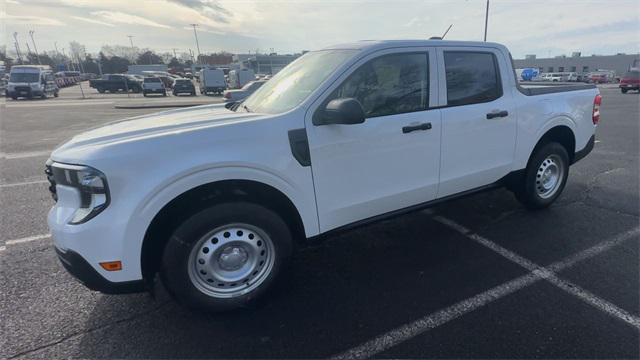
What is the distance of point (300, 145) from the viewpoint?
2.63m

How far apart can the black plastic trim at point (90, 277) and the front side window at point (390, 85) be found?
1.92 m

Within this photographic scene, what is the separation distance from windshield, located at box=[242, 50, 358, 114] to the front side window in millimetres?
206

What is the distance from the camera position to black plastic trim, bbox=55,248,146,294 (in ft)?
7.37

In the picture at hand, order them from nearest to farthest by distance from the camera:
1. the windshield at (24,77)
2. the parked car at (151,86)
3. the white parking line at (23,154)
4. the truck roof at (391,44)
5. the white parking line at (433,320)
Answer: the white parking line at (433,320) → the truck roof at (391,44) → the white parking line at (23,154) → the windshield at (24,77) → the parked car at (151,86)

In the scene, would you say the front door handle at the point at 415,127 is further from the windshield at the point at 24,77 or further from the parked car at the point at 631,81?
the parked car at the point at 631,81

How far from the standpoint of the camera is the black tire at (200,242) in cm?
239

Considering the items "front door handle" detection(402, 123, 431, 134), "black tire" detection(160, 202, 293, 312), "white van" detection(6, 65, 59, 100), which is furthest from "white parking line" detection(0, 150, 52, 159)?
"white van" detection(6, 65, 59, 100)

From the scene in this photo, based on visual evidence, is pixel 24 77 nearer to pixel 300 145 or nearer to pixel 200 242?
pixel 200 242

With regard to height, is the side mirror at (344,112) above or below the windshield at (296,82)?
below

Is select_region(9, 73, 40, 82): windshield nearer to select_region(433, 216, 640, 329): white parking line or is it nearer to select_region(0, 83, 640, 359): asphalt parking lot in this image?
select_region(0, 83, 640, 359): asphalt parking lot

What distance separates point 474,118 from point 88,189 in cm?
324

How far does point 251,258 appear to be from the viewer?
8.91 ft

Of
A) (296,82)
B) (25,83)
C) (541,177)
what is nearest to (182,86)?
(25,83)

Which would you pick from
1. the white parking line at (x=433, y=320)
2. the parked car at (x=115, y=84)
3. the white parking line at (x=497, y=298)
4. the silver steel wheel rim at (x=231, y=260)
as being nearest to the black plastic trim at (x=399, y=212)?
the silver steel wheel rim at (x=231, y=260)
